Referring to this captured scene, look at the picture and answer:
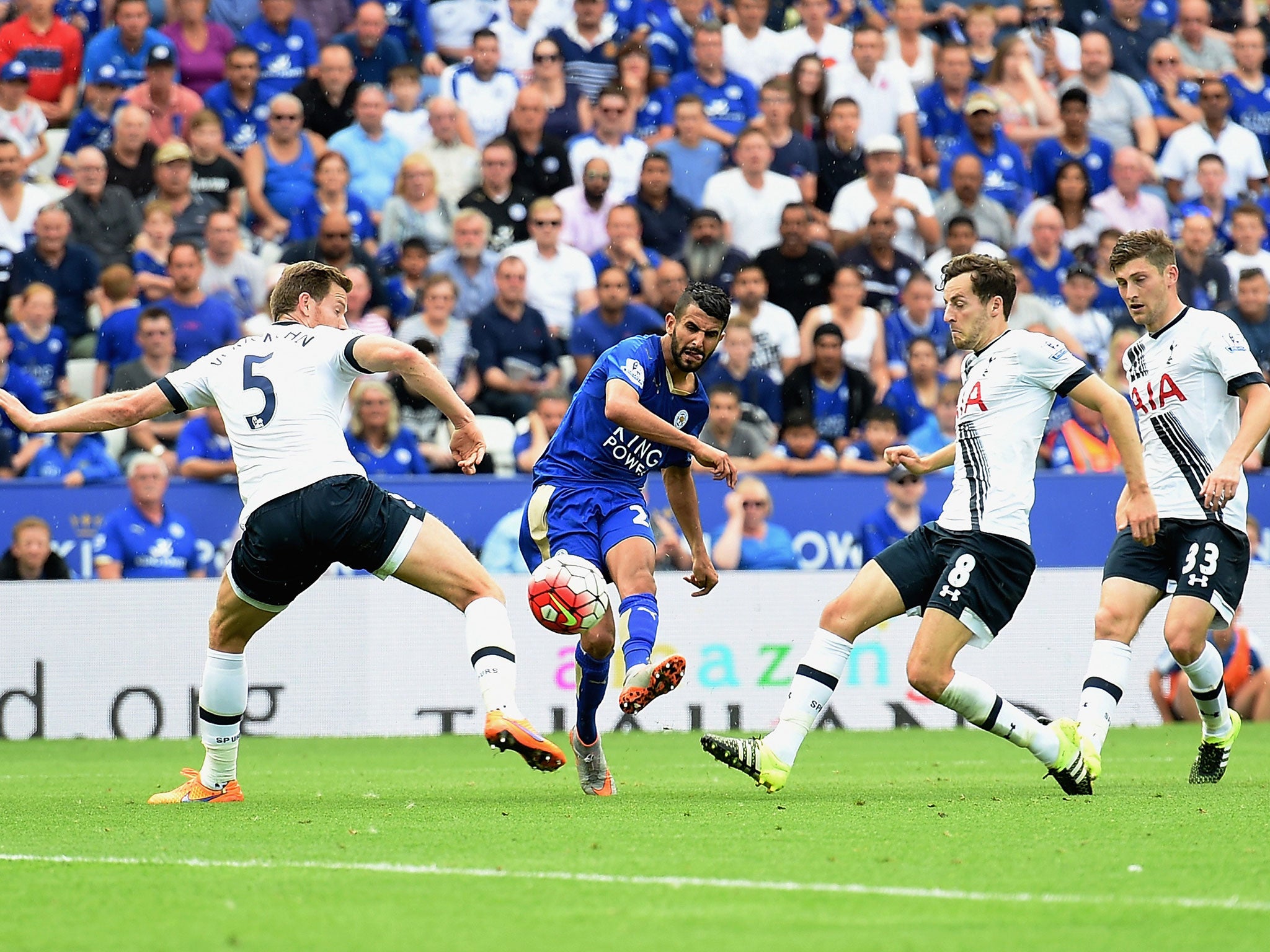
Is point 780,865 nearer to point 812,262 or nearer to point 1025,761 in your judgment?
point 1025,761

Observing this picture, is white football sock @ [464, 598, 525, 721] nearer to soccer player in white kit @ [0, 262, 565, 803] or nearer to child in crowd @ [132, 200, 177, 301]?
soccer player in white kit @ [0, 262, 565, 803]

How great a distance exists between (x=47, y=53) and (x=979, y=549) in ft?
42.4

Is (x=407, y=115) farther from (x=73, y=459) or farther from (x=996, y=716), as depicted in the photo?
(x=996, y=716)

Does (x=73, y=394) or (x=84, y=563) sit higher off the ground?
(x=73, y=394)

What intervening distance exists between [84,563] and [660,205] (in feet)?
21.0

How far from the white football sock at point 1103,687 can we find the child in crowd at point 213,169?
34.4 ft

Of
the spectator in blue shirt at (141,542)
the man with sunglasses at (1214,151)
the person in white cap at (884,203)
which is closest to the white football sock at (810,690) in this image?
the spectator in blue shirt at (141,542)

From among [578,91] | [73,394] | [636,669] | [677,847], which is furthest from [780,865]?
[578,91]

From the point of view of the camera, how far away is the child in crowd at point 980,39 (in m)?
19.1

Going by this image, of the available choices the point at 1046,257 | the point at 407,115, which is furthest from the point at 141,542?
the point at 1046,257

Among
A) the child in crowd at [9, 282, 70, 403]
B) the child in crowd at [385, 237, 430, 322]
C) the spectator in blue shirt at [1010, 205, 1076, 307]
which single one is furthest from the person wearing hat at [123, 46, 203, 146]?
the spectator in blue shirt at [1010, 205, 1076, 307]

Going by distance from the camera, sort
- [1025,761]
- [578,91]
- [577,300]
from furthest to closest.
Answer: [578,91], [577,300], [1025,761]

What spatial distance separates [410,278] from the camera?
1591cm

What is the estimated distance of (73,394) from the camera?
14.6m
